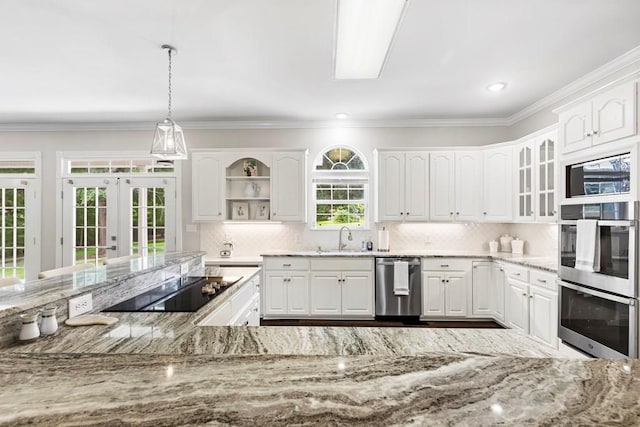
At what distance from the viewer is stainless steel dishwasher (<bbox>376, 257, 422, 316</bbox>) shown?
4.51 meters

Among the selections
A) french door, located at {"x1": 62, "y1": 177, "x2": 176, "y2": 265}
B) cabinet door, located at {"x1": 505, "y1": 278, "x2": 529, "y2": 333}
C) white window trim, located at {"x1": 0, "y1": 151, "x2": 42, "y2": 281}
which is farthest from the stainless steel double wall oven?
white window trim, located at {"x1": 0, "y1": 151, "x2": 42, "y2": 281}

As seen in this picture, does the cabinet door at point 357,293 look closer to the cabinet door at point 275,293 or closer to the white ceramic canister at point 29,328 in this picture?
the cabinet door at point 275,293

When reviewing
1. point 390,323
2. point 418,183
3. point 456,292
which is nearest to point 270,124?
point 418,183

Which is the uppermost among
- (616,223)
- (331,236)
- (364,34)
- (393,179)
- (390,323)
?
(364,34)

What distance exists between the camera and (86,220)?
17.3ft

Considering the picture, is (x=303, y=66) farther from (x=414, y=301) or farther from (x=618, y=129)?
(x=414, y=301)

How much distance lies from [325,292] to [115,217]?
126 inches

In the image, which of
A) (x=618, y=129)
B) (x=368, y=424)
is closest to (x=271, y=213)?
(x=618, y=129)

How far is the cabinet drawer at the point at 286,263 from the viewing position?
460 centimetres

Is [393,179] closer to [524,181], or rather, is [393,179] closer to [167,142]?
[524,181]

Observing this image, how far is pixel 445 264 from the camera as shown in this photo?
4516 millimetres

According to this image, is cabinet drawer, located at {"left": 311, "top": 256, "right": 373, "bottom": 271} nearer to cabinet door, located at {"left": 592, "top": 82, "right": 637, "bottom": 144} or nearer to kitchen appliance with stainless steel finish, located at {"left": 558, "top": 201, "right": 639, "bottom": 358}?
kitchen appliance with stainless steel finish, located at {"left": 558, "top": 201, "right": 639, "bottom": 358}

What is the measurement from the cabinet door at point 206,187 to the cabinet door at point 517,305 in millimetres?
3685

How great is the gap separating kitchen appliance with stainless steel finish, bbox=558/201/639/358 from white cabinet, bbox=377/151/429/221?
194cm
